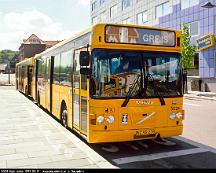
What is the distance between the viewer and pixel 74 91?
9242 mm

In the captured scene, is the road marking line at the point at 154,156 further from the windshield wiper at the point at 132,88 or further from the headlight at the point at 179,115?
the windshield wiper at the point at 132,88

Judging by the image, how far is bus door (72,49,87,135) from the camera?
8.17 metres

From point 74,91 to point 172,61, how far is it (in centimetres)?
289

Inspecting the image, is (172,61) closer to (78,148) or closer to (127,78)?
(127,78)

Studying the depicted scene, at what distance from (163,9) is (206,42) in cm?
991

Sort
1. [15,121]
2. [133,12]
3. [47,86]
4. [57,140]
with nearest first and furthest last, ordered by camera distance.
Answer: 1. [57,140]
2. [15,121]
3. [47,86]
4. [133,12]

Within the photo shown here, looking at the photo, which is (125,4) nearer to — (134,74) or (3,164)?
(134,74)

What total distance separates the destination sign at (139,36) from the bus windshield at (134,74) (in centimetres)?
29

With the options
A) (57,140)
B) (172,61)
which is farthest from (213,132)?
(57,140)

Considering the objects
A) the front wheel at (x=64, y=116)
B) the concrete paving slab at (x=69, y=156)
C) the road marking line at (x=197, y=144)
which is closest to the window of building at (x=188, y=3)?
the front wheel at (x=64, y=116)

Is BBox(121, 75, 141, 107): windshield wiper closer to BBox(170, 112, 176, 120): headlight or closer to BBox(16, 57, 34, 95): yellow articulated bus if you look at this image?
BBox(170, 112, 176, 120): headlight

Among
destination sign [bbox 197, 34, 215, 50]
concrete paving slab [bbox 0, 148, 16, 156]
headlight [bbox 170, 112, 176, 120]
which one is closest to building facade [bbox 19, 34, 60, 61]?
destination sign [bbox 197, 34, 215, 50]

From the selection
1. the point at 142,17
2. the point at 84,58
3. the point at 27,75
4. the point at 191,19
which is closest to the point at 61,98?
the point at 84,58

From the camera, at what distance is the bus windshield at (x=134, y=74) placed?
752 cm
